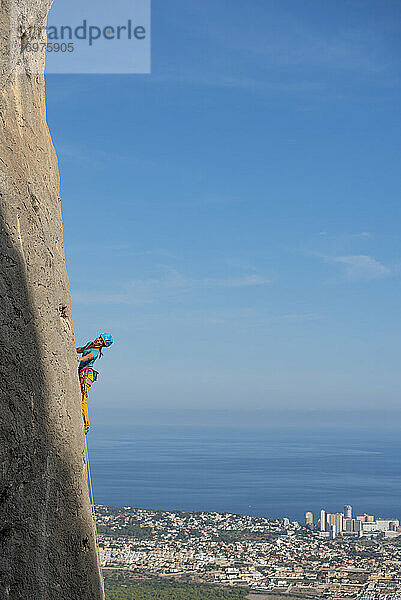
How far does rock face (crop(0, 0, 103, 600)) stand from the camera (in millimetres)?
4332

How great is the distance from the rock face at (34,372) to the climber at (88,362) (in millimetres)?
726

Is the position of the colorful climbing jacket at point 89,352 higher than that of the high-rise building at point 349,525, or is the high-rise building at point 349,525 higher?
the colorful climbing jacket at point 89,352

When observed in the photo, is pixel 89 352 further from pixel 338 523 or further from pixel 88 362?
pixel 338 523

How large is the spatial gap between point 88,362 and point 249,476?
90.7 meters

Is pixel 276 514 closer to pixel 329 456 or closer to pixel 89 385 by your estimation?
pixel 89 385

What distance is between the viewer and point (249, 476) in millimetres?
93625

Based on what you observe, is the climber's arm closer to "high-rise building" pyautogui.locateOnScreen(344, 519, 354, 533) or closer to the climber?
the climber

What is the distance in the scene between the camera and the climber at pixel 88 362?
251 inches

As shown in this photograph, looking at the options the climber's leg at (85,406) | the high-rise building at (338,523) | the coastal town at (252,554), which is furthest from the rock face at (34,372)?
the high-rise building at (338,523)

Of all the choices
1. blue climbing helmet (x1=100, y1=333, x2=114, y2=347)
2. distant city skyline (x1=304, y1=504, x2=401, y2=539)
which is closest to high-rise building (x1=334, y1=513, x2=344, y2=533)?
distant city skyline (x1=304, y1=504, x2=401, y2=539)

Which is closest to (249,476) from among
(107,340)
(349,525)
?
(349,525)

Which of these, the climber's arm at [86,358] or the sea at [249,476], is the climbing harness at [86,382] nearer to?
the climber's arm at [86,358]

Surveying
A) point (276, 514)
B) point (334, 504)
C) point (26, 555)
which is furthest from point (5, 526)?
point (334, 504)

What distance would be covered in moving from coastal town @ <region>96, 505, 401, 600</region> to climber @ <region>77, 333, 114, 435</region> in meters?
17.3
